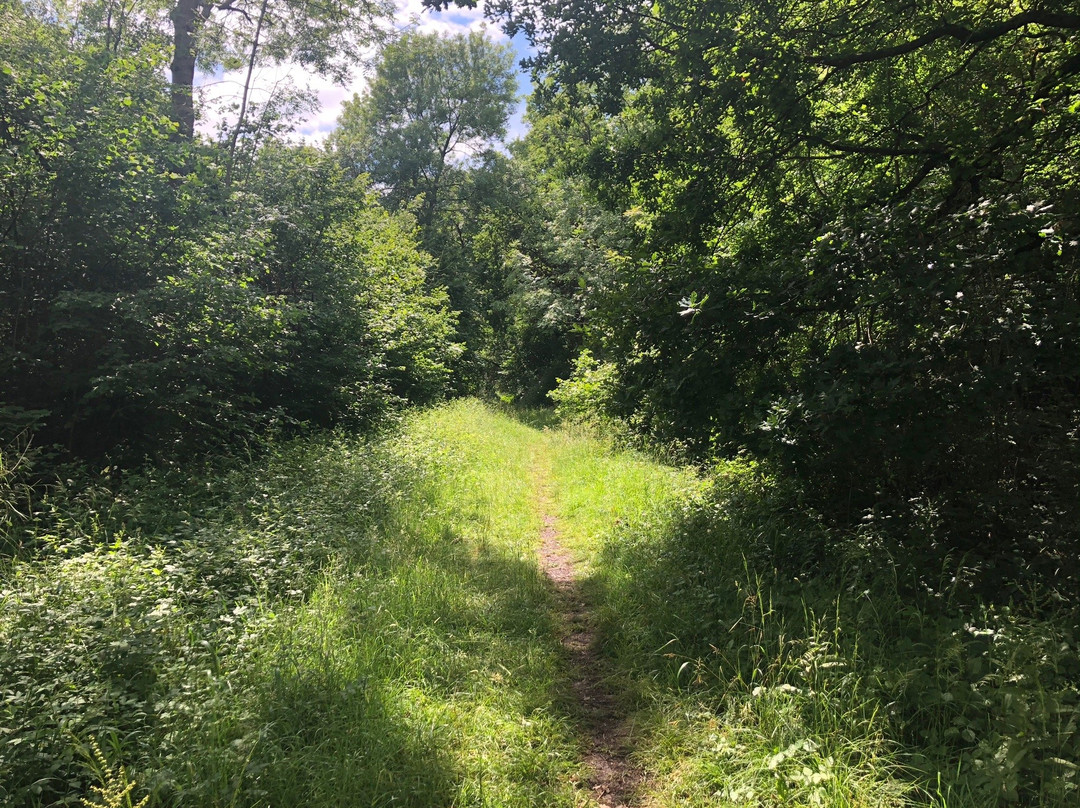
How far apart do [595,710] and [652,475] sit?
16.5ft

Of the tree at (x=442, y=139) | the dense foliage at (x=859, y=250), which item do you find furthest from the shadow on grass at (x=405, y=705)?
the tree at (x=442, y=139)

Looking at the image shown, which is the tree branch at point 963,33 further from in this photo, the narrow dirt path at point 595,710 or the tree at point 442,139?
the tree at point 442,139

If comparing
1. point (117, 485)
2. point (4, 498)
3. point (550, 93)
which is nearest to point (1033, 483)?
point (550, 93)

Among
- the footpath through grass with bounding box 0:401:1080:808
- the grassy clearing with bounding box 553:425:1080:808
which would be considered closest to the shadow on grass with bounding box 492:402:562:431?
the footpath through grass with bounding box 0:401:1080:808

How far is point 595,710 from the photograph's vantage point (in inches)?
154

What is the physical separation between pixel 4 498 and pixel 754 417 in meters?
6.97

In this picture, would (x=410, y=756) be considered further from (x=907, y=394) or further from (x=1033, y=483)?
(x=1033, y=483)

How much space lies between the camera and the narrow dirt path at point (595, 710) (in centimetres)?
319

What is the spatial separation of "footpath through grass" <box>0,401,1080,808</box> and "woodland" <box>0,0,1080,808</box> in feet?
0.09

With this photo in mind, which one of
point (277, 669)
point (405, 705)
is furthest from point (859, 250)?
point (277, 669)

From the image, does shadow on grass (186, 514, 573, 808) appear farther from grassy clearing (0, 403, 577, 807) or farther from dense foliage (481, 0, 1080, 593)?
dense foliage (481, 0, 1080, 593)

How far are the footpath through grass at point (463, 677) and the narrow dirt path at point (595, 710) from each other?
0.11m

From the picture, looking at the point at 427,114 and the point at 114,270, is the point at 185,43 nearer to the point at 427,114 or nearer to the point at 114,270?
the point at 114,270

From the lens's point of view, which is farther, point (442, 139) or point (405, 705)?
point (442, 139)
